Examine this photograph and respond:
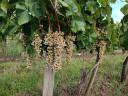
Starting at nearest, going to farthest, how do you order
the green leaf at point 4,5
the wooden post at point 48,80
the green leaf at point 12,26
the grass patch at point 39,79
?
the green leaf at point 4,5 < the green leaf at point 12,26 < the wooden post at point 48,80 < the grass patch at point 39,79

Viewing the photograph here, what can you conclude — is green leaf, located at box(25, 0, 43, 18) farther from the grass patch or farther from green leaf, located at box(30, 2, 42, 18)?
the grass patch

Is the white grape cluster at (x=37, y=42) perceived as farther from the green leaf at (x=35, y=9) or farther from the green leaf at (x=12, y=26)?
the green leaf at (x=35, y=9)

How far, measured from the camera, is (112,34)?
153 inches

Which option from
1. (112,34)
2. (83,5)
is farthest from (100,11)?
(112,34)

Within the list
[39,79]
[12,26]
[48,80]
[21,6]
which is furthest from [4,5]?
[39,79]

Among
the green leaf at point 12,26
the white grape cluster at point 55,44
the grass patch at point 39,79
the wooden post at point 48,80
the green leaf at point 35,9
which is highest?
the green leaf at point 35,9

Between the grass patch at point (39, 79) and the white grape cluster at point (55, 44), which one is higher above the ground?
the white grape cluster at point (55, 44)

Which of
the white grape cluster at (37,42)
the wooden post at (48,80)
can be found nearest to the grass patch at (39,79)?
the wooden post at (48,80)

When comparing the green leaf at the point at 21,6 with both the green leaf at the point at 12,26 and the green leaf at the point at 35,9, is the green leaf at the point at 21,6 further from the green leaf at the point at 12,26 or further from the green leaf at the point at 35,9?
the green leaf at the point at 12,26

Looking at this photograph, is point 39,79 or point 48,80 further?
point 39,79

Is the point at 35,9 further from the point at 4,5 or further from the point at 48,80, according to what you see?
the point at 48,80

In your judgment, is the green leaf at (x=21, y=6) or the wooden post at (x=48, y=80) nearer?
the green leaf at (x=21, y=6)

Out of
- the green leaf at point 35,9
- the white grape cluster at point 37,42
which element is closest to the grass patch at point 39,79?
the white grape cluster at point 37,42

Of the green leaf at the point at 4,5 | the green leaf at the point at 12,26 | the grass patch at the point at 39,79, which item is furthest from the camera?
the grass patch at the point at 39,79
